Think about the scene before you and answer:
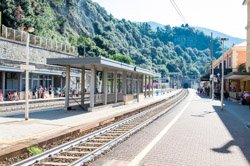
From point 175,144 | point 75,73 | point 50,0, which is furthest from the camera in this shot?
point 50,0

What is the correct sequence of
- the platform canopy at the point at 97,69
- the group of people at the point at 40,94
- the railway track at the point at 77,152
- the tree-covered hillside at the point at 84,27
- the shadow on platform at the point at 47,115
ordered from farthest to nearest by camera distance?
the tree-covered hillside at the point at 84,27, the group of people at the point at 40,94, the platform canopy at the point at 97,69, the shadow on platform at the point at 47,115, the railway track at the point at 77,152

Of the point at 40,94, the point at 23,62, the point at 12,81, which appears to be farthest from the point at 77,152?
the point at 40,94

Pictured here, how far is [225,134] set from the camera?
13.8 metres

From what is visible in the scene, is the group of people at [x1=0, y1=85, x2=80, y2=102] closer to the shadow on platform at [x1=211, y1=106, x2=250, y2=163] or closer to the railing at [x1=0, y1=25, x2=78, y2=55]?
the railing at [x1=0, y1=25, x2=78, y2=55]

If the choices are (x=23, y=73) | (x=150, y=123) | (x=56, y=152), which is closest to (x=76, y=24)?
(x=23, y=73)

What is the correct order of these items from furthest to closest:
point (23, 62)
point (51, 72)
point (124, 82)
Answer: point (51, 72) < point (23, 62) < point (124, 82)

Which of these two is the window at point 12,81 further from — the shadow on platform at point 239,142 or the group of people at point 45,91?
the shadow on platform at point 239,142

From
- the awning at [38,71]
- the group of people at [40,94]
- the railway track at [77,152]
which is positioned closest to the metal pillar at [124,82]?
the group of people at [40,94]

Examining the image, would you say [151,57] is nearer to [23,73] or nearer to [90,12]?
[90,12]

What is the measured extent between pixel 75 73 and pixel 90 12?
10905 centimetres

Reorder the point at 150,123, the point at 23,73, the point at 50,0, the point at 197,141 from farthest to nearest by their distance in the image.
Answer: the point at 50,0 → the point at 23,73 → the point at 150,123 → the point at 197,141

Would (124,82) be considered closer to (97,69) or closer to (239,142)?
(97,69)

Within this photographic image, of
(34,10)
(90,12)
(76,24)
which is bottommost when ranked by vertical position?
(34,10)

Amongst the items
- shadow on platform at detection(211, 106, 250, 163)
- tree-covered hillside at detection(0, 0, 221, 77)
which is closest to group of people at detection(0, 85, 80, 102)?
tree-covered hillside at detection(0, 0, 221, 77)
